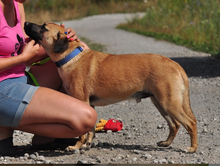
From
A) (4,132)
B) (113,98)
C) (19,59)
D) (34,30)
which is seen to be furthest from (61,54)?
(4,132)

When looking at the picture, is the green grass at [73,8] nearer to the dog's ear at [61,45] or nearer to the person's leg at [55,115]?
the dog's ear at [61,45]

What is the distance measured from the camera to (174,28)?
14.1m

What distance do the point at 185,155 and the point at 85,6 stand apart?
26.3 meters

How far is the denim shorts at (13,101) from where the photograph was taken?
3.48 meters

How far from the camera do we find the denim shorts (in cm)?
348

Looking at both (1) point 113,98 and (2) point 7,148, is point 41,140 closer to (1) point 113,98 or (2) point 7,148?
(2) point 7,148

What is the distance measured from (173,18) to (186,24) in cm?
190

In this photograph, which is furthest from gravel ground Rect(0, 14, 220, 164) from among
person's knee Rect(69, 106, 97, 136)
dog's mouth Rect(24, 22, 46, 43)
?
dog's mouth Rect(24, 22, 46, 43)

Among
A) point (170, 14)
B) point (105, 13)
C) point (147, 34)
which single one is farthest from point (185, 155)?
point (105, 13)

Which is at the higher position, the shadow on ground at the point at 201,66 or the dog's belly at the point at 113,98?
the dog's belly at the point at 113,98

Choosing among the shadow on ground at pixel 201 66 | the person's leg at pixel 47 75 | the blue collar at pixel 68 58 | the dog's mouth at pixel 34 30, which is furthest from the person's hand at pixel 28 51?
the shadow on ground at pixel 201 66

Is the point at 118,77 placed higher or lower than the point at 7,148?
higher

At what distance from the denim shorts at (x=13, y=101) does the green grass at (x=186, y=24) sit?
22.2 feet

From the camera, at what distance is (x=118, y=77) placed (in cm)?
400
